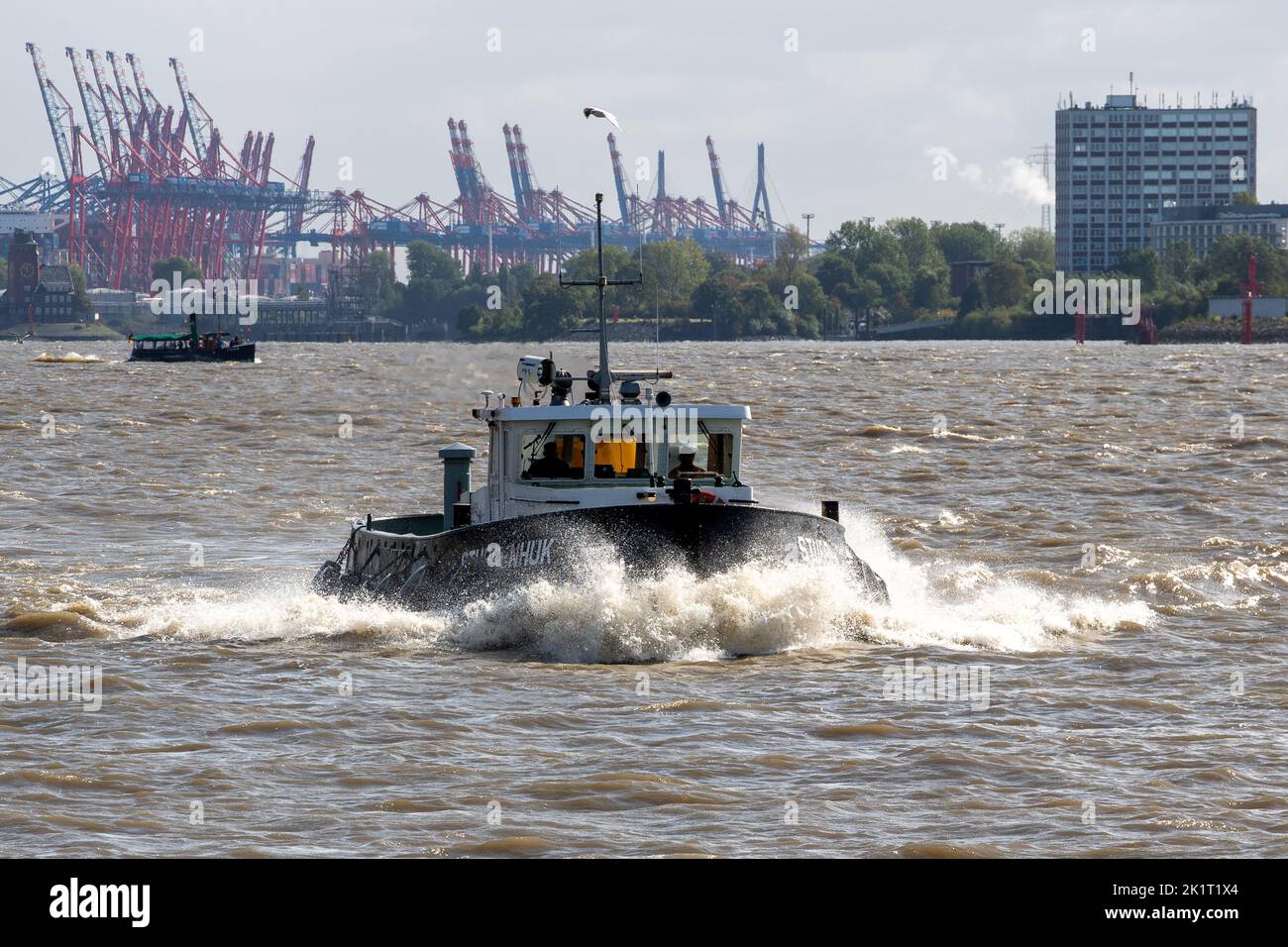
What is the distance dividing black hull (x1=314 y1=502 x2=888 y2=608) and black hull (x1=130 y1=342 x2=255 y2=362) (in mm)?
135333

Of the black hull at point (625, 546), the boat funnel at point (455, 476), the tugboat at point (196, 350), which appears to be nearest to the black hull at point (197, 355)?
the tugboat at point (196, 350)

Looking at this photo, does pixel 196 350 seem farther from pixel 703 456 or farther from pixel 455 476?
pixel 703 456

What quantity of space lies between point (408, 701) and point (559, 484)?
4.48 m

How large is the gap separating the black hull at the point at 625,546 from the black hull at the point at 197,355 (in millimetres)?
135333

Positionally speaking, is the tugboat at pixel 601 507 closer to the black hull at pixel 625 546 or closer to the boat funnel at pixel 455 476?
the black hull at pixel 625 546

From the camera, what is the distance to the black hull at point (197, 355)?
154 meters

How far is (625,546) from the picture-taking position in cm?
2123

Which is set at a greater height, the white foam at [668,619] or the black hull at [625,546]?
the black hull at [625,546]

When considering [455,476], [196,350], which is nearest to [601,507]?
[455,476]

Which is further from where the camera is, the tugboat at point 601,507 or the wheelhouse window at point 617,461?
the wheelhouse window at point 617,461

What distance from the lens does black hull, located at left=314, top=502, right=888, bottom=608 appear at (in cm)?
2123

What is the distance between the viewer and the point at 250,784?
15.4 meters

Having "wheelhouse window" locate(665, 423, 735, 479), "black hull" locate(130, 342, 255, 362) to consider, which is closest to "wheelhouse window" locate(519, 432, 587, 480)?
"wheelhouse window" locate(665, 423, 735, 479)
